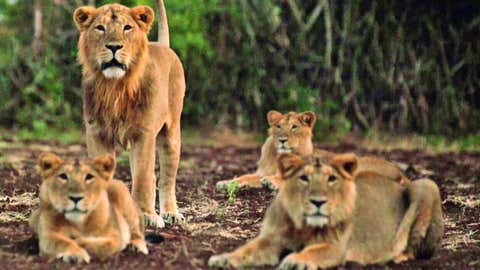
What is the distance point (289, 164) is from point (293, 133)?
315cm

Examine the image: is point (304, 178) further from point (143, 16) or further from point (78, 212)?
point (143, 16)

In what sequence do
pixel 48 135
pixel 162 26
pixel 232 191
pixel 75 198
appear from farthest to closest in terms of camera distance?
1. pixel 48 135
2. pixel 232 191
3. pixel 162 26
4. pixel 75 198

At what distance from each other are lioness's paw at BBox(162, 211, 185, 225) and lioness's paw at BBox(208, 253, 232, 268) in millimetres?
1501

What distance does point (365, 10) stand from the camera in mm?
13156

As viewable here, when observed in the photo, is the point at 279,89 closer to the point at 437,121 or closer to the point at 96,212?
the point at 437,121

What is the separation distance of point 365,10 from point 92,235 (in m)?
8.96

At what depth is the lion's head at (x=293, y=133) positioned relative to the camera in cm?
769

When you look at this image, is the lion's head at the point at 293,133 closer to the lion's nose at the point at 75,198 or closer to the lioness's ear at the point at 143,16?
the lioness's ear at the point at 143,16

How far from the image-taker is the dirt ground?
4926mm

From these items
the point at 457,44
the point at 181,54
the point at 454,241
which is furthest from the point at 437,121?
the point at 454,241

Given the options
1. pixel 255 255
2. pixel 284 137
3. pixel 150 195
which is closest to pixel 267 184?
pixel 284 137

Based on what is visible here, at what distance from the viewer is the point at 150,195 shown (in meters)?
6.03

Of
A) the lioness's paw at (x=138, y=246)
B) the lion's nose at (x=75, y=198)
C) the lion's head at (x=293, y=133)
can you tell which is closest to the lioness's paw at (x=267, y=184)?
the lion's head at (x=293, y=133)

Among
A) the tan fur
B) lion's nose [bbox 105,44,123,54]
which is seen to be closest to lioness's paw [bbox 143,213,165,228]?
lion's nose [bbox 105,44,123,54]
